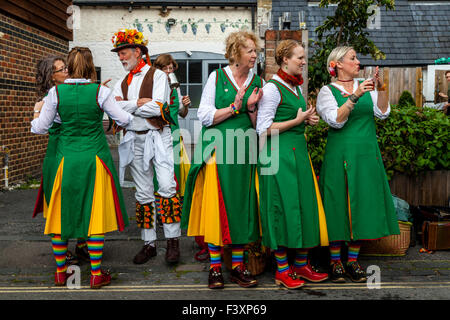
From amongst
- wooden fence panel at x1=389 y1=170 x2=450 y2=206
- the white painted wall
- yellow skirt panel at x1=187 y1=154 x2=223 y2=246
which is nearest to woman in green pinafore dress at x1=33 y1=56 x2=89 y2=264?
yellow skirt panel at x1=187 y1=154 x2=223 y2=246

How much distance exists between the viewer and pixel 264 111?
4078mm

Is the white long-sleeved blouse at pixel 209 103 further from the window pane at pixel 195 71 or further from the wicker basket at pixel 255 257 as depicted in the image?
the window pane at pixel 195 71

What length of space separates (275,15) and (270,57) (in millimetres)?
10121

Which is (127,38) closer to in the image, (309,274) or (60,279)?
(60,279)

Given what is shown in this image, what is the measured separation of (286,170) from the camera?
4098 millimetres

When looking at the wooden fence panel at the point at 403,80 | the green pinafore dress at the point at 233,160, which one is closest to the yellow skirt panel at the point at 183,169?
the green pinafore dress at the point at 233,160

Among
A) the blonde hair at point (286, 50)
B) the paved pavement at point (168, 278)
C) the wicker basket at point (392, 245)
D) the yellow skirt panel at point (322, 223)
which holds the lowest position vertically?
the paved pavement at point (168, 278)

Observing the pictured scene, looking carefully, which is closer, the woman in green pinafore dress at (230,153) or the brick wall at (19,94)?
the woman in green pinafore dress at (230,153)

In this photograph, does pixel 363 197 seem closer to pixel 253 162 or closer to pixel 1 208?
pixel 253 162

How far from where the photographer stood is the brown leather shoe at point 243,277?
4242 mm

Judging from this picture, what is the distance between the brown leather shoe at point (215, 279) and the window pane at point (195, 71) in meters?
12.0

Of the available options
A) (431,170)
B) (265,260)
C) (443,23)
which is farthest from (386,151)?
(443,23)

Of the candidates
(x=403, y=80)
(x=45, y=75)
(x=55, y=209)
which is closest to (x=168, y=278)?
(x=55, y=209)

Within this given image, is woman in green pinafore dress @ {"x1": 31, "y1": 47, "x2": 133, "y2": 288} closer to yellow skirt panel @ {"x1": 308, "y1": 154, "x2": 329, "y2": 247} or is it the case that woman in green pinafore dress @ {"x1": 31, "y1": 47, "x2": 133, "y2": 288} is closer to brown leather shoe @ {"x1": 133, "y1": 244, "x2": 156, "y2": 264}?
brown leather shoe @ {"x1": 133, "y1": 244, "x2": 156, "y2": 264}
